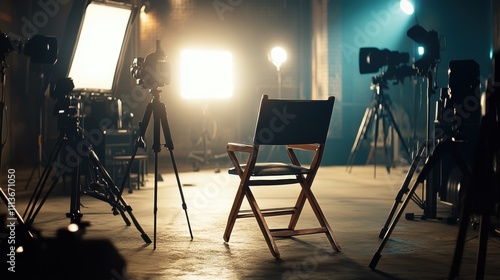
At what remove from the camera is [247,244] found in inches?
186

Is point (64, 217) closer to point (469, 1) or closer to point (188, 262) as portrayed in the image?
point (188, 262)

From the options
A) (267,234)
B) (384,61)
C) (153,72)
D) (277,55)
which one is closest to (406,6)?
(277,55)

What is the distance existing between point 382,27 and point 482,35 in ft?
8.47

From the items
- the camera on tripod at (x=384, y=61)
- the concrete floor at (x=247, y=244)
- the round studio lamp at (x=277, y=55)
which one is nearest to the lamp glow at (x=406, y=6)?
the round studio lamp at (x=277, y=55)

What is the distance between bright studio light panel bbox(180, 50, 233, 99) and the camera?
11789mm

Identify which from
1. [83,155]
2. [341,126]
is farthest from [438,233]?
[341,126]

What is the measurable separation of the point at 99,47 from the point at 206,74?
440cm

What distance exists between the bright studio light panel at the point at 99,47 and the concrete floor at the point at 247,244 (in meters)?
1.31

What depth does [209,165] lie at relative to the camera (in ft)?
40.4

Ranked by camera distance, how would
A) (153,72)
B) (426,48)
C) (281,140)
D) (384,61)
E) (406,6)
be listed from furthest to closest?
1. (406,6)
2. (384,61)
3. (426,48)
4. (153,72)
5. (281,140)

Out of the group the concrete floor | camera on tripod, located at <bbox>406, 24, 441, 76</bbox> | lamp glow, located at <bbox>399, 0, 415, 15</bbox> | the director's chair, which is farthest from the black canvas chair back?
lamp glow, located at <bbox>399, 0, 415, 15</bbox>

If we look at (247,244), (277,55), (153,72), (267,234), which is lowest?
(247,244)

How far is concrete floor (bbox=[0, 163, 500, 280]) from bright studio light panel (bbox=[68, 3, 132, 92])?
131cm

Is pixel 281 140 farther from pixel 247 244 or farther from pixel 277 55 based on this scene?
pixel 277 55
